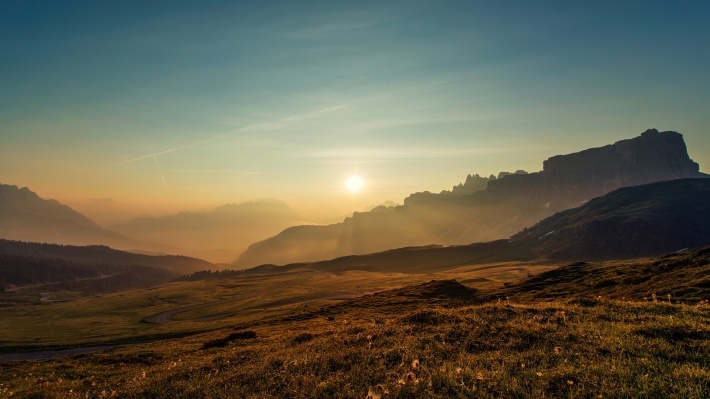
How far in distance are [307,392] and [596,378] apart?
26.3ft

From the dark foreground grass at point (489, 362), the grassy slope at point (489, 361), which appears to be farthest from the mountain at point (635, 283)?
the dark foreground grass at point (489, 362)

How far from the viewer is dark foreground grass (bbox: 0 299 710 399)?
10.0m

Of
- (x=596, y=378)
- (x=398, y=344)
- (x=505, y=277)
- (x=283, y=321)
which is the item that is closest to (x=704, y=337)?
(x=596, y=378)

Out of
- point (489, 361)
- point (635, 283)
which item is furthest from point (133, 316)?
point (489, 361)

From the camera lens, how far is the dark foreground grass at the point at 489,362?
395 inches

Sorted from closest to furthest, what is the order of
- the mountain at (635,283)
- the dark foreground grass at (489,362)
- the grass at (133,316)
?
the dark foreground grass at (489,362)
the mountain at (635,283)
the grass at (133,316)

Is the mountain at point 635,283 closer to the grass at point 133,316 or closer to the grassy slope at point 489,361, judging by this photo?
the grassy slope at point 489,361

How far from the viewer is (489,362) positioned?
12.4 metres

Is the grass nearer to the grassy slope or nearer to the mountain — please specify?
the mountain

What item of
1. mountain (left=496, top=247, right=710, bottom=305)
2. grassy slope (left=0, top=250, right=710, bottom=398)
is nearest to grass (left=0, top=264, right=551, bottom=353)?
mountain (left=496, top=247, right=710, bottom=305)

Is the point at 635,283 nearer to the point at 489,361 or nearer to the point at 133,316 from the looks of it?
the point at 489,361

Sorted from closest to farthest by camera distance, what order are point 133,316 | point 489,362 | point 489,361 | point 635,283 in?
point 489,362 < point 489,361 < point 635,283 < point 133,316

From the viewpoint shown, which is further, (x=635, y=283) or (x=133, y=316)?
(x=133, y=316)

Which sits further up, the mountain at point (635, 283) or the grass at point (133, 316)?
the mountain at point (635, 283)
